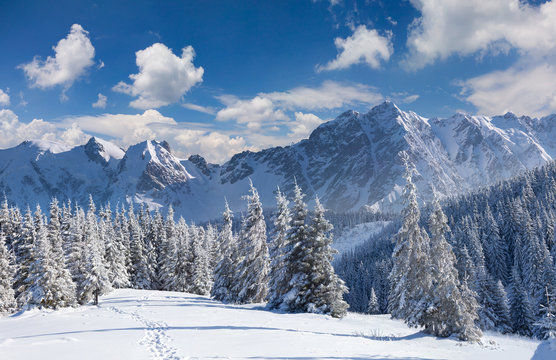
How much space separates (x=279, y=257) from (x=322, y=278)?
441 centimetres

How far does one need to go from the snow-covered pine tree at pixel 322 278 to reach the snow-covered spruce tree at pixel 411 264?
15.0 feet

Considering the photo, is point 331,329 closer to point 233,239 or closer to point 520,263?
point 233,239

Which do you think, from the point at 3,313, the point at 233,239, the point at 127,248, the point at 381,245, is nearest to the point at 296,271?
the point at 233,239

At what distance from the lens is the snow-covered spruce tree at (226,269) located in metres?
37.9

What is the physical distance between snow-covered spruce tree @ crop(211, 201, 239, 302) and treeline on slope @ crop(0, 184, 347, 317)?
0.35 ft

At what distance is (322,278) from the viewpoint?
1037 inches

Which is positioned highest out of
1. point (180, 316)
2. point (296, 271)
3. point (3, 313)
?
point (296, 271)

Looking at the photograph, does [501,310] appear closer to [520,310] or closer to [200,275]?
[520,310]

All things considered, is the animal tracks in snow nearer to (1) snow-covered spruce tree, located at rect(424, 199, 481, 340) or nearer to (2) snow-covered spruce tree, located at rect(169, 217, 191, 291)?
(1) snow-covered spruce tree, located at rect(424, 199, 481, 340)

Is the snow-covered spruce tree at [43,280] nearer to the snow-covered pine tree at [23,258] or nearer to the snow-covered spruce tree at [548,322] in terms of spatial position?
the snow-covered pine tree at [23,258]

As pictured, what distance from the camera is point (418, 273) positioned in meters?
20.6

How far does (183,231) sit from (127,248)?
11937 millimetres

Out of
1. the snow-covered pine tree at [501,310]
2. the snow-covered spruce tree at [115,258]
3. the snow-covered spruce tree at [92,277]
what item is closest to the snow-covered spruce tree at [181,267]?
the snow-covered spruce tree at [115,258]

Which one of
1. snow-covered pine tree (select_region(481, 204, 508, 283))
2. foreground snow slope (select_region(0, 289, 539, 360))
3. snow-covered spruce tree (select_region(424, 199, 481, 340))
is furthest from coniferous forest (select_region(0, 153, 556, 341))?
foreground snow slope (select_region(0, 289, 539, 360))
